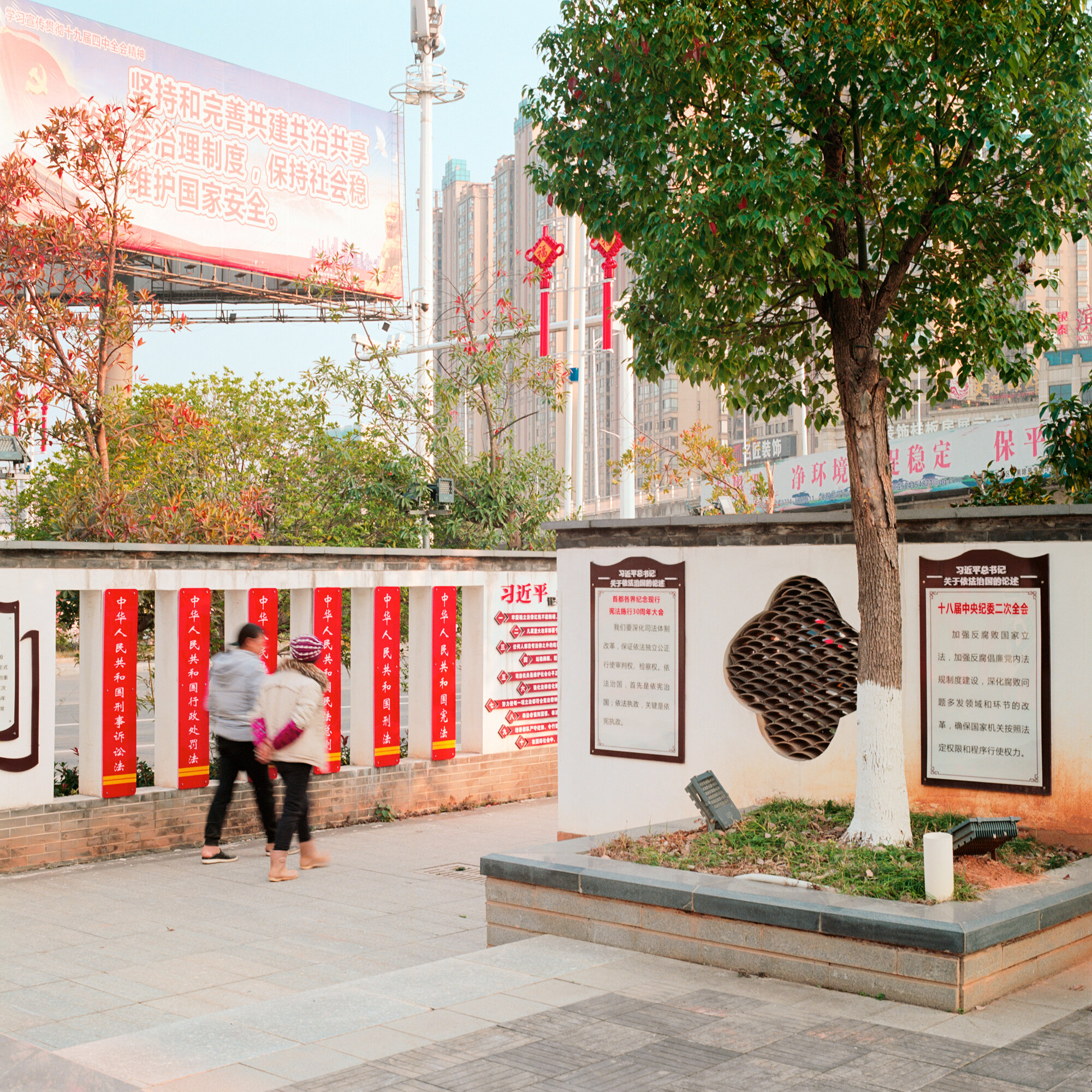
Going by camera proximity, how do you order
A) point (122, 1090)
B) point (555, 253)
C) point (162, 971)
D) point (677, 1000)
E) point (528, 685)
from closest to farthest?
point (122, 1090), point (677, 1000), point (162, 971), point (528, 685), point (555, 253)

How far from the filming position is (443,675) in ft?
38.6

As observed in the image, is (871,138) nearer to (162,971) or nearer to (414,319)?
(162,971)

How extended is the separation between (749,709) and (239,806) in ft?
14.2

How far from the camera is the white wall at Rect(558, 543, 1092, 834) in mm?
7227

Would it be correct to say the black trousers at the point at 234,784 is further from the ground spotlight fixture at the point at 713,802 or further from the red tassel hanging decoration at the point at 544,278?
the red tassel hanging decoration at the point at 544,278

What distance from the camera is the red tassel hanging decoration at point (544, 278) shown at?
15.2 metres

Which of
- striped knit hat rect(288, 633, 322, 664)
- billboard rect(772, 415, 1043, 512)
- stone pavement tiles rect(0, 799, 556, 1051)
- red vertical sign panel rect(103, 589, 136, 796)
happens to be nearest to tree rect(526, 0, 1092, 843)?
stone pavement tiles rect(0, 799, 556, 1051)

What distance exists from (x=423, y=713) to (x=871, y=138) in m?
6.68

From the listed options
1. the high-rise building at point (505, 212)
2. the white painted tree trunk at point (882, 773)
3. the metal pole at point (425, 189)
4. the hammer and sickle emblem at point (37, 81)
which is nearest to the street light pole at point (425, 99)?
the metal pole at point (425, 189)

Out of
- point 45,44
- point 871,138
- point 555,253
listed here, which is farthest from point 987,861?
point 45,44

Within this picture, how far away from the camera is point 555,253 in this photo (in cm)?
1572

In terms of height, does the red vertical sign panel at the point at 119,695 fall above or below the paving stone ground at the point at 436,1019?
above

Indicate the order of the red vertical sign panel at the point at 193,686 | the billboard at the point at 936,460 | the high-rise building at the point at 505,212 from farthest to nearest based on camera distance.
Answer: the high-rise building at the point at 505,212
the billboard at the point at 936,460
the red vertical sign panel at the point at 193,686

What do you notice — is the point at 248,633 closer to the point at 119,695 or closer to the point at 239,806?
the point at 119,695
